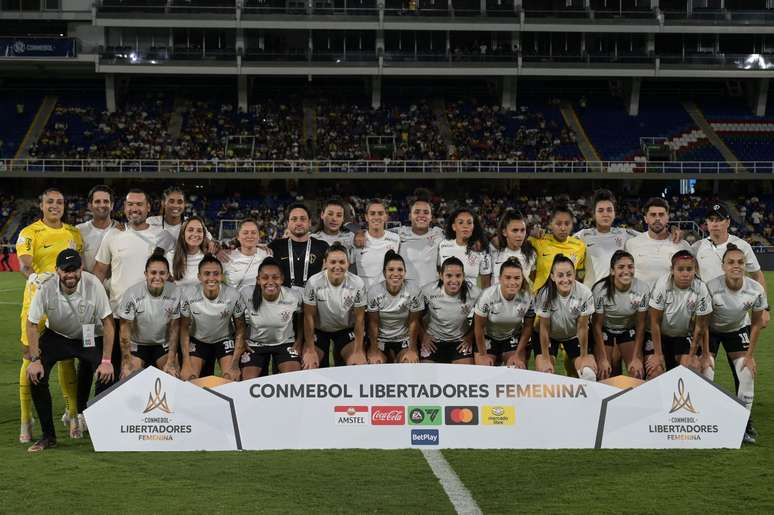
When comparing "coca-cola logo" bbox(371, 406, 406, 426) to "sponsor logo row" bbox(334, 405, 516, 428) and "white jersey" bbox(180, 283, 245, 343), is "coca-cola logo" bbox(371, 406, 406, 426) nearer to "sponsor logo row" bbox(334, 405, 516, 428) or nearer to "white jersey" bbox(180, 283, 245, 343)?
"sponsor logo row" bbox(334, 405, 516, 428)

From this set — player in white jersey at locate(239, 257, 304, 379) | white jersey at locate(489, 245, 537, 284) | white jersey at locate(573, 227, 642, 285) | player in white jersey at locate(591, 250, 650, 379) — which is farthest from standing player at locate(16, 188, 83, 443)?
white jersey at locate(573, 227, 642, 285)

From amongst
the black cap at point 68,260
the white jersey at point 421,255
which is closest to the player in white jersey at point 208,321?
the black cap at point 68,260

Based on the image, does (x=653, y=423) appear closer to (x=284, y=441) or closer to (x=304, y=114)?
(x=284, y=441)

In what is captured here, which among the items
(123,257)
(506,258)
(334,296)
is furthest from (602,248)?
(123,257)

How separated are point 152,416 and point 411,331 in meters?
2.15

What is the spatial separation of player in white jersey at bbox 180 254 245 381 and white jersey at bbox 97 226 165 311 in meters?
0.60

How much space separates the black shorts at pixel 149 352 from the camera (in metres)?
8.04

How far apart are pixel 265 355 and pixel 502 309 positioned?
1931 mm

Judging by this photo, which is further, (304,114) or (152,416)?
(304,114)

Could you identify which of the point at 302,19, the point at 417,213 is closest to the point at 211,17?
the point at 302,19

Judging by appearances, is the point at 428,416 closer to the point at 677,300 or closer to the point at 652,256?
the point at 677,300

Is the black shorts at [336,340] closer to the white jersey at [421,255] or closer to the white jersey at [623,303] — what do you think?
the white jersey at [421,255]

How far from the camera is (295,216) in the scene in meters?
8.55

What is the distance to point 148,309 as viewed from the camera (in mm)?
7961
